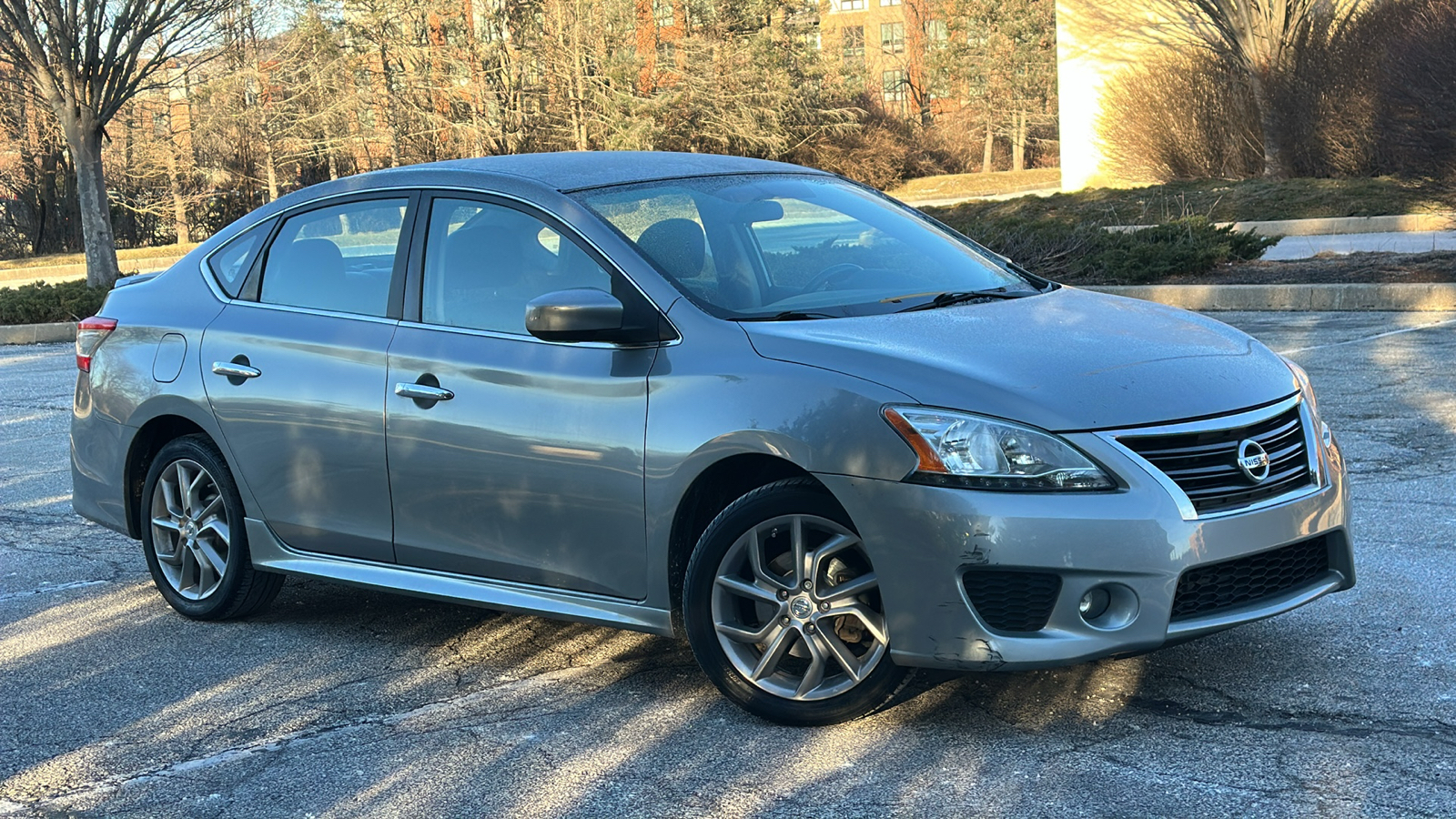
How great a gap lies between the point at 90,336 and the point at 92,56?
16.0 metres

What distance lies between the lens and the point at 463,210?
5.06m

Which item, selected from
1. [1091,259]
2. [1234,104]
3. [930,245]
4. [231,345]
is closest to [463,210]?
[231,345]

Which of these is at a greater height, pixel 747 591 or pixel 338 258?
pixel 338 258

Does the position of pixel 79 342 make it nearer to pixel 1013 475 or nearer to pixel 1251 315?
pixel 1013 475

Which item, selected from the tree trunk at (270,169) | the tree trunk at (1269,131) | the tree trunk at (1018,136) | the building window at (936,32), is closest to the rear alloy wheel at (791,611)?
the tree trunk at (1269,131)

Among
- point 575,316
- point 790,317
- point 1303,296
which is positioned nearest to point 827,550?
point 790,317

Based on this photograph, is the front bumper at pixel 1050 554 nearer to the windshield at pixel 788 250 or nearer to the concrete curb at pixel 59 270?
the windshield at pixel 788 250

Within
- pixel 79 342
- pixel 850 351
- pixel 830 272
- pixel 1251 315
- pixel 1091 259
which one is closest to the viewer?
pixel 850 351

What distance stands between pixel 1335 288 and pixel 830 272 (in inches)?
411

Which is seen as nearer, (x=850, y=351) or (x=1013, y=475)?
(x=1013, y=475)

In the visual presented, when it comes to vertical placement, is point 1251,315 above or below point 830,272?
below

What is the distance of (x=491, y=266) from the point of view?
4.94m

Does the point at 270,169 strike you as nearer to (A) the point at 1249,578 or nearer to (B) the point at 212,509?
(B) the point at 212,509

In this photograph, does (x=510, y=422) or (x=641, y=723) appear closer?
(x=641, y=723)
